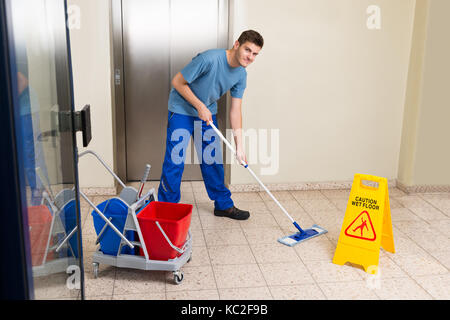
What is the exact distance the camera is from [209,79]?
3.52 meters

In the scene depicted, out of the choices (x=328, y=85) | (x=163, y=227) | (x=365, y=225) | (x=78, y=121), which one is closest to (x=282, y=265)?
(x=365, y=225)

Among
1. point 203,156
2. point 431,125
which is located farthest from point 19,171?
point 431,125

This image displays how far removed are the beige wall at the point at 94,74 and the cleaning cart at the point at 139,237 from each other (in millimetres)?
1475

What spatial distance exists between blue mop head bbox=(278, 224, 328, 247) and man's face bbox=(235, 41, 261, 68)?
1.24 meters

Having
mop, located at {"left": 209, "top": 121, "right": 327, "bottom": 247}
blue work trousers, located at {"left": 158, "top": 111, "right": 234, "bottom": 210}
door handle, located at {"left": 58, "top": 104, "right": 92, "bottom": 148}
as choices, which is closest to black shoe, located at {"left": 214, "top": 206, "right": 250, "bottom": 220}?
blue work trousers, located at {"left": 158, "top": 111, "right": 234, "bottom": 210}

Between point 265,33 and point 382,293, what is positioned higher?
point 265,33

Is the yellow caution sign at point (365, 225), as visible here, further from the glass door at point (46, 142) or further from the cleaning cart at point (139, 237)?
the glass door at point (46, 142)

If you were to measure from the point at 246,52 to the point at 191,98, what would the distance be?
0.49m

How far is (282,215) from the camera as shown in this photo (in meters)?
3.94

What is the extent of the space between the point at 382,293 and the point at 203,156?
1620mm

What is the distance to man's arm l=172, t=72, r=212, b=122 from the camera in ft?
11.2

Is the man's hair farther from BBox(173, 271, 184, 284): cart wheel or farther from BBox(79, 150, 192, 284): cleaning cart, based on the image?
BBox(173, 271, 184, 284): cart wheel
